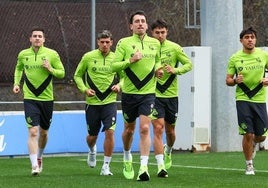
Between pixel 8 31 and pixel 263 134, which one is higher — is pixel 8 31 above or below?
above

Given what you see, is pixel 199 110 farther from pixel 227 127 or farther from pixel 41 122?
pixel 41 122

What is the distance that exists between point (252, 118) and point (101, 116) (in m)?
2.51

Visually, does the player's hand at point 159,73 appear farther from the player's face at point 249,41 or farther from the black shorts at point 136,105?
the player's face at point 249,41

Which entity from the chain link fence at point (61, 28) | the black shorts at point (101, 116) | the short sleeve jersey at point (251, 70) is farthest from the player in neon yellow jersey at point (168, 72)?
the chain link fence at point (61, 28)

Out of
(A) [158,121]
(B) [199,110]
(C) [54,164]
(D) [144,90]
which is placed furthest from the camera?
(B) [199,110]

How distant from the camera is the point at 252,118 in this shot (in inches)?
645

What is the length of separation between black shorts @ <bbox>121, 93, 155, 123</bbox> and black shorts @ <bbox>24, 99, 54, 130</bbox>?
178 cm

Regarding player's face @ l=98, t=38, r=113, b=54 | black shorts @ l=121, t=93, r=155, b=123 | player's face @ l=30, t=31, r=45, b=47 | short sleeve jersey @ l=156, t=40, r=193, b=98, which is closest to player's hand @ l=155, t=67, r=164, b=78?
black shorts @ l=121, t=93, r=155, b=123

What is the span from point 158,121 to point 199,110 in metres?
8.04

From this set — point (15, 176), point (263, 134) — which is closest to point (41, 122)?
point (15, 176)

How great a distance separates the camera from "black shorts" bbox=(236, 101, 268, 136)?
16.3 m

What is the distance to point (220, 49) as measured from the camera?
24.5 metres

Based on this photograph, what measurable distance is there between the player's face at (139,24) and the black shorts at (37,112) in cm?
239

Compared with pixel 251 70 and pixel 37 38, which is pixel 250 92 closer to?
pixel 251 70
